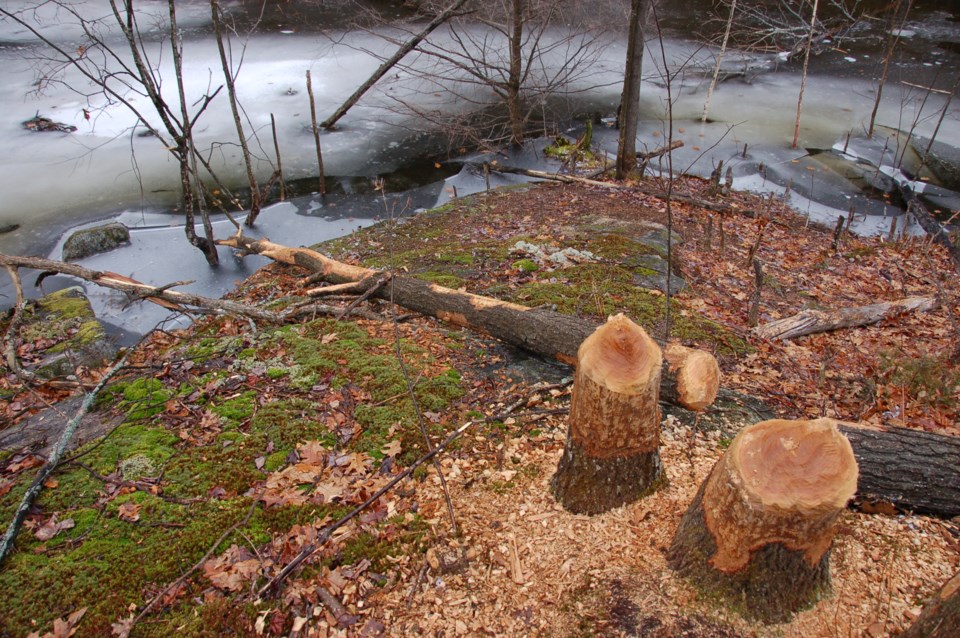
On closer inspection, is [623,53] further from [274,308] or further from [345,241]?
[274,308]

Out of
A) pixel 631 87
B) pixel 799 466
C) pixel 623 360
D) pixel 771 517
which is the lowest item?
pixel 771 517

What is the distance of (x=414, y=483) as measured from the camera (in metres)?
3.44

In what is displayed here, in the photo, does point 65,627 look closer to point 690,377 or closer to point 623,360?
point 623,360

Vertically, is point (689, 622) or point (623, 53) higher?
point (623, 53)

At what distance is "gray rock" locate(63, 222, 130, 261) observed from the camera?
9008 mm

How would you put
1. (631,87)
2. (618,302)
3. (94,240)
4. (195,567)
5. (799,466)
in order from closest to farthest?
(799,466) < (195,567) < (618,302) < (94,240) < (631,87)

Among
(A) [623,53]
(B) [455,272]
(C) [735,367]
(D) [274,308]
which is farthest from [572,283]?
(A) [623,53]

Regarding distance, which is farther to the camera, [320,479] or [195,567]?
[320,479]

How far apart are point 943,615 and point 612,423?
54.3 inches

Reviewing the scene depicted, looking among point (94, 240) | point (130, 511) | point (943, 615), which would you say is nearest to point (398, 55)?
point (94, 240)

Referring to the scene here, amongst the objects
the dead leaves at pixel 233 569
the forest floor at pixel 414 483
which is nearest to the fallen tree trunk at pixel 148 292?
the forest floor at pixel 414 483

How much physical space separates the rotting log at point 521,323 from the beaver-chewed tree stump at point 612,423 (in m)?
0.62

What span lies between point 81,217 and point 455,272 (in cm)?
827

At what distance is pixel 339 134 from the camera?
14078 millimetres
